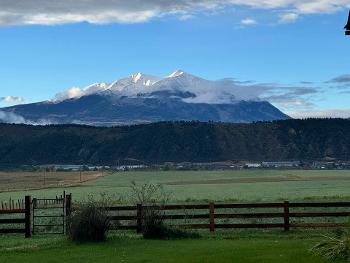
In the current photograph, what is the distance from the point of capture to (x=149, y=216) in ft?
71.6

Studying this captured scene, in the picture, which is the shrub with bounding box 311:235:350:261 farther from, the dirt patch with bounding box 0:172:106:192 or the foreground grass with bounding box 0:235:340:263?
the dirt patch with bounding box 0:172:106:192

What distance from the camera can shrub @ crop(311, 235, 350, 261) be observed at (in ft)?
51.8

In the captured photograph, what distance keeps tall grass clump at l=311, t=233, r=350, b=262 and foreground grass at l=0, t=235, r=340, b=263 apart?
0.26 m

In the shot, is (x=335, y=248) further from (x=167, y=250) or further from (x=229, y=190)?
(x=229, y=190)

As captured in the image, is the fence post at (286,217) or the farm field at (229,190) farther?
the farm field at (229,190)

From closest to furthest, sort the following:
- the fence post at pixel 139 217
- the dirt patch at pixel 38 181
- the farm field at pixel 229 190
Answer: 1. the fence post at pixel 139 217
2. the farm field at pixel 229 190
3. the dirt patch at pixel 38 181

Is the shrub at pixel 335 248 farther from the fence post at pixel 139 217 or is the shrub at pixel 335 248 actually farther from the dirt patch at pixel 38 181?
the dirt patch at pixel 38 181

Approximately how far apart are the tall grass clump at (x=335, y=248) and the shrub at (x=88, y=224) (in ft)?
23.4

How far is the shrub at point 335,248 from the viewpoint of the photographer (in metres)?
15.8

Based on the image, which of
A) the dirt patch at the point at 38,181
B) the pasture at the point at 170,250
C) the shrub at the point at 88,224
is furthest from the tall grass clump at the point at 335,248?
the dirt patch at the point at 38,181

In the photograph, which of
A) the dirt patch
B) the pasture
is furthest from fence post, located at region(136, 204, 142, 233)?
the dirt patch

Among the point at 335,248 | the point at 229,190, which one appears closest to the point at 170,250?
the point at 335,248

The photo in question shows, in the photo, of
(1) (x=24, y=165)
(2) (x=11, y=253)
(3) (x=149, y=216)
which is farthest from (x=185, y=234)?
(1) (x=24, y=165)

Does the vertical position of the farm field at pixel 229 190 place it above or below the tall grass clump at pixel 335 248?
below
